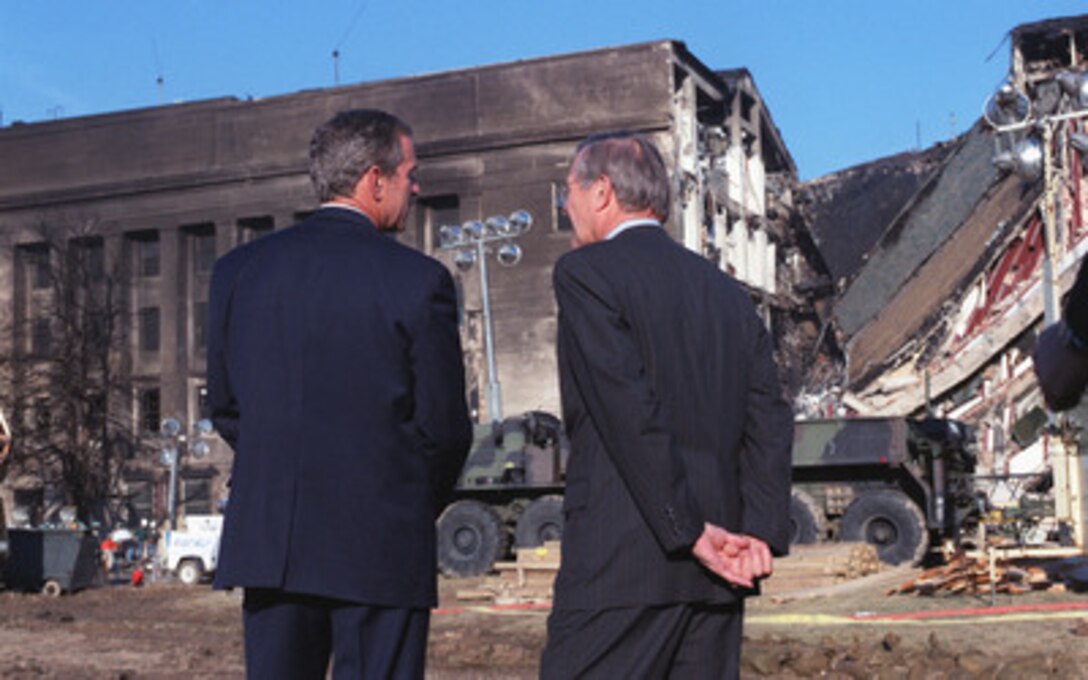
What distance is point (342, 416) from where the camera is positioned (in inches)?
159

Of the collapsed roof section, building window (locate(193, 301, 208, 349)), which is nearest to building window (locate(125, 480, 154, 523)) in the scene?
building window (locate(193, 301, 208, 349))

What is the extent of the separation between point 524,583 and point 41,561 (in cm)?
969

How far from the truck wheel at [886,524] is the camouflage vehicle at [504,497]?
189 inches

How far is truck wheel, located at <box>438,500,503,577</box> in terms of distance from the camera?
2623 centimetres

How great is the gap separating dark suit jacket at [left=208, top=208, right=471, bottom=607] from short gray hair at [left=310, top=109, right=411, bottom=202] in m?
0.11

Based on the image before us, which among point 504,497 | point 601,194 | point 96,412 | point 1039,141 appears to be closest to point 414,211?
point 96,412

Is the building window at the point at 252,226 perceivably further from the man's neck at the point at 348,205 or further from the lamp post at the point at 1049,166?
the man's neck at the point at 348,205

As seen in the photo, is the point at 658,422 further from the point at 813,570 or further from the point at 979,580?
the point at 813,570

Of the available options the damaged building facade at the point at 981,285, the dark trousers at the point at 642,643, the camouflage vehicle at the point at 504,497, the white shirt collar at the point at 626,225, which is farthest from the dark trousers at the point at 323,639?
the damaged building facade at the point at 981,285

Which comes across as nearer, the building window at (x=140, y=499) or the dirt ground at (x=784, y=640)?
the dirt ground at (x=784, y=640)

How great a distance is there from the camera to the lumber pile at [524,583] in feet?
63.0

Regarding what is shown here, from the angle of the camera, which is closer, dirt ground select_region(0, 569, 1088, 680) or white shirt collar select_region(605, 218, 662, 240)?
white shirt collar select_region(605, 218, 662, 240)

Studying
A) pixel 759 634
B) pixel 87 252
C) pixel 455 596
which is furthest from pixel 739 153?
pixel 759 634

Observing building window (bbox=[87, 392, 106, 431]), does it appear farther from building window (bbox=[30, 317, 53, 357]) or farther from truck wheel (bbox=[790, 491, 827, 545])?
truck wheel (bbox=[790, 491, 827, 545])
